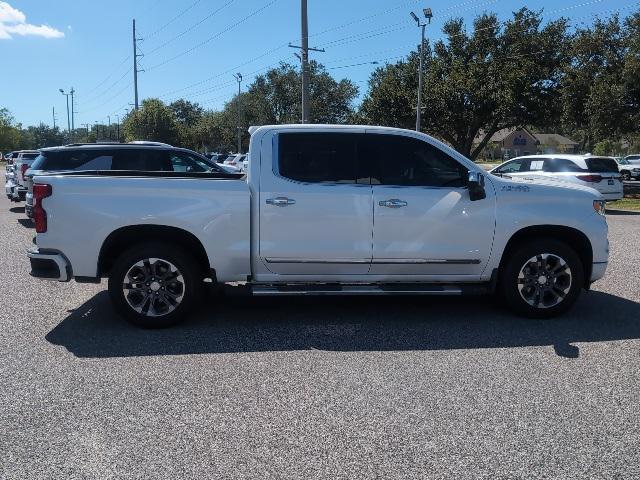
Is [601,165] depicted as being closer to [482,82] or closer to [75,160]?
[75,160]

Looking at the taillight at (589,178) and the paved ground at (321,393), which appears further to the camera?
the taillight at (589,178)

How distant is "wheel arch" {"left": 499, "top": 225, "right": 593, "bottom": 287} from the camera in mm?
6109

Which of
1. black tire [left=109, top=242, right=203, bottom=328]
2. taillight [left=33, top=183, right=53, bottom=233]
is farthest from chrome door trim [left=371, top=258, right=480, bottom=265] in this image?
taillight [left=33, top=183, right=53, bottom=233]

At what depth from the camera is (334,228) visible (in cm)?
577

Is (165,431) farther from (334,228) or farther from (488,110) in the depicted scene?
(488,110)

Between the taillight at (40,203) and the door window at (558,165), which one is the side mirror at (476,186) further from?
the door window at (558,165)

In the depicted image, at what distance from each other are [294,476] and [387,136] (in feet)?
12.6

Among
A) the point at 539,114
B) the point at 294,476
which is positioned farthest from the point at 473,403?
the point at 539,114

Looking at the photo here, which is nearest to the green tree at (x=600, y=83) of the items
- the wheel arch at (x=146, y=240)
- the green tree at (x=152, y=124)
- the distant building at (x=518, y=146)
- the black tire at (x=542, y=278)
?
the black tire at (x=542, y=278)

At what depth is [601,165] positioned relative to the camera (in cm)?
1764

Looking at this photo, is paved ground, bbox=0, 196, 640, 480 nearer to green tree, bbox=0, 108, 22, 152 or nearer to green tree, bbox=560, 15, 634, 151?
green tree, bbox=560, 15, 634, 151

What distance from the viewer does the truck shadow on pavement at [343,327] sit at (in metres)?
5.34

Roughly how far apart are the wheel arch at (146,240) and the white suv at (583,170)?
512 inches

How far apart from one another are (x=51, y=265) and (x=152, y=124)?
7166 centimetres
